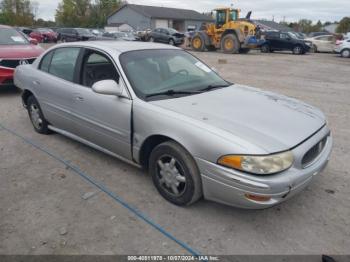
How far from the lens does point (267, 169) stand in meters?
2.33

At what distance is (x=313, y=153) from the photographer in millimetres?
2738

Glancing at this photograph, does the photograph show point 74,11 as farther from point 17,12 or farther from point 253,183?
point 253,183

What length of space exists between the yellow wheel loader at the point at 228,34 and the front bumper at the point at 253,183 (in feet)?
60.4

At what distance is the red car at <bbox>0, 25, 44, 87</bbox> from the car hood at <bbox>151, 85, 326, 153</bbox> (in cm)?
548

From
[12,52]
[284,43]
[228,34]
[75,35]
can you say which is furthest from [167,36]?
[12,52]

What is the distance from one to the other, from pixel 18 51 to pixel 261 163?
22.9 ft

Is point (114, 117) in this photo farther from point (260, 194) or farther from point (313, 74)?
point (313, 74)

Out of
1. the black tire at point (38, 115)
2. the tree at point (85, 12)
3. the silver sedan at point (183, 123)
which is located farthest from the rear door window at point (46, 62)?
the tree at point (85, 12)

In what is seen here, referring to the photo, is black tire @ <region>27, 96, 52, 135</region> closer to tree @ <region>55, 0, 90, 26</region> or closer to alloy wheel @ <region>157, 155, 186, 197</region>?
alloy wheel @ <region>157, 155, 186, 197</region>

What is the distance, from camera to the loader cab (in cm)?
2030

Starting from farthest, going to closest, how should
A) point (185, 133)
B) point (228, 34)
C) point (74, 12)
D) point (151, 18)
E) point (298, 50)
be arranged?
point (74, 12)
point (151, 18)
point (298, 50)
point (228, 34)
point (185, 133)

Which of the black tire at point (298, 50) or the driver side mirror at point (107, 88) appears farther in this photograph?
the black tire at point (298, 50)

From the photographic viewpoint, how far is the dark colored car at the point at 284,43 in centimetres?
2117

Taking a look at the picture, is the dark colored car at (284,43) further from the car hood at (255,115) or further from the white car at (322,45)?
the car hood at (255,115)
